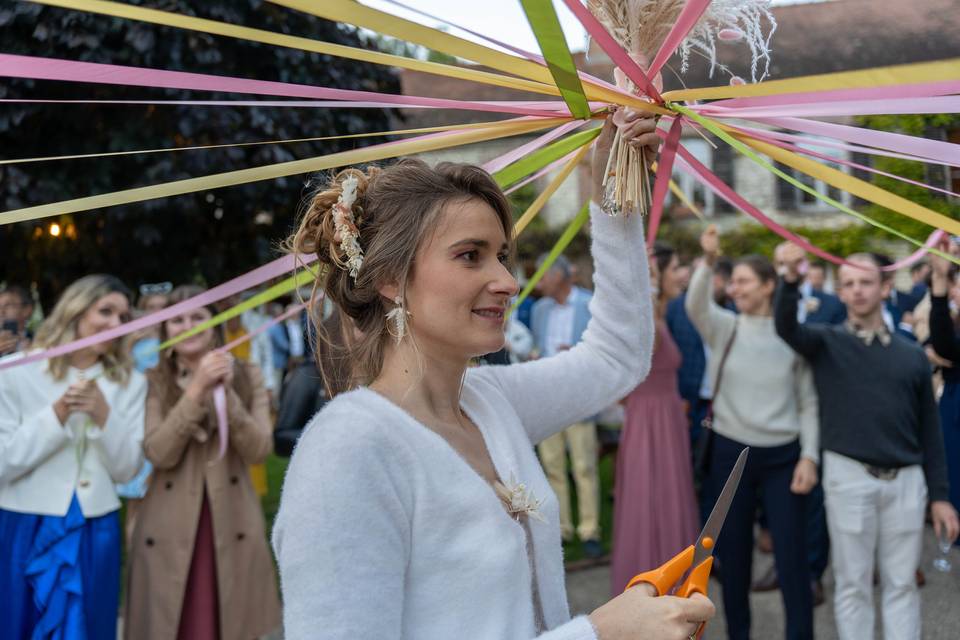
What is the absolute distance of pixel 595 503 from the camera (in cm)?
651

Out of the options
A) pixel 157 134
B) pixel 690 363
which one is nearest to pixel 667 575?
pixel 157 134

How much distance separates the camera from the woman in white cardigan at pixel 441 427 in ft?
4.74

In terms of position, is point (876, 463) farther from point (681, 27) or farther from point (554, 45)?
point (554, 45)

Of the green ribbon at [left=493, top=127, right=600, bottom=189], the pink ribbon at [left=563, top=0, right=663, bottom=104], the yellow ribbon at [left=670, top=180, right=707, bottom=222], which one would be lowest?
the yellow ribbon at [left=670, top=180, right=707, bottom=222]

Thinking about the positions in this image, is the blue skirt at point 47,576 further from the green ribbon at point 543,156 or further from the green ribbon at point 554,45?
the green ribbon at point 554,45

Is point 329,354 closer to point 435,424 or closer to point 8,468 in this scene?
point 435,424

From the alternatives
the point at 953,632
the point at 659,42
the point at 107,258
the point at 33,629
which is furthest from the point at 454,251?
the point at 107,258

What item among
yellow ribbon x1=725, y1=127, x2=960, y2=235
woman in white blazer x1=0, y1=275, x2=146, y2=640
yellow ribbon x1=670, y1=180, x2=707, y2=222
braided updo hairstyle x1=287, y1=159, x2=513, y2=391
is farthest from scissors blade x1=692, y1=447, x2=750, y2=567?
woman in white blazer x1=0, y1=275, x2=146, y2=640

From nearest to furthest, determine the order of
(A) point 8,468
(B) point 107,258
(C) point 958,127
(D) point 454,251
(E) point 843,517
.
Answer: (D) point 454,251 < (C) point 958,127 < (A) point 8,468 < (E) point 843,517 < (B) point 107,258

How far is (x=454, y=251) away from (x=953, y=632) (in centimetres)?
440

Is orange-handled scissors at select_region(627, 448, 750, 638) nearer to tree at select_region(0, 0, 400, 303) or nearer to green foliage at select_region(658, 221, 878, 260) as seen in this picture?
tree at select_region(0, 0, 400, 303)

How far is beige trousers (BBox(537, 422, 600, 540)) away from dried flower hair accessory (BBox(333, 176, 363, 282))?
4.70 m

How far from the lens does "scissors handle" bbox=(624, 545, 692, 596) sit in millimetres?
1559

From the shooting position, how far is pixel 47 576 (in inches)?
140
